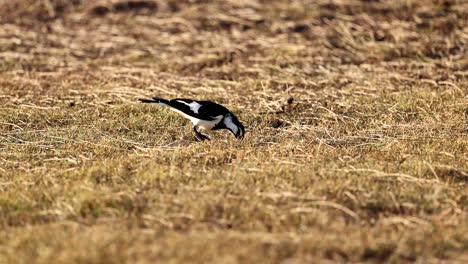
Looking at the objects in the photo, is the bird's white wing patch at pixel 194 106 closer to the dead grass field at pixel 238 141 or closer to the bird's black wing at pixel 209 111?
the bird's black wing at pixel 209 111

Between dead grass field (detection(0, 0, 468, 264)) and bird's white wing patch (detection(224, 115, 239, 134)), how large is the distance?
0.14 meters

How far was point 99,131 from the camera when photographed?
9172mm

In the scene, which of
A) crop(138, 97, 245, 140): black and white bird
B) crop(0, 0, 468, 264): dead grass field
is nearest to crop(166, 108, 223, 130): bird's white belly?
crop(138, 97, 245, 140): black and white bird

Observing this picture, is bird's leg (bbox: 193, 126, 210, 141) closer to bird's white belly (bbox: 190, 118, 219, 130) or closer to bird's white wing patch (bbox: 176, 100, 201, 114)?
bird's white belly (bbox: 190, 118, 219, 130)

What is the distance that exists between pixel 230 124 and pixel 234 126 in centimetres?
5

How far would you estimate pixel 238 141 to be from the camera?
28.2 ft

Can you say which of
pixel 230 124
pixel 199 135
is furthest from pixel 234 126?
pixel 199 135

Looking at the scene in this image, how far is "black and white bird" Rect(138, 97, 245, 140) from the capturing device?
8711 millimetres

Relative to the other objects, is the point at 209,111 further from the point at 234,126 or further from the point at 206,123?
the point at 234,126

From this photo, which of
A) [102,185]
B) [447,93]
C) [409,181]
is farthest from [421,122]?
[102,185]

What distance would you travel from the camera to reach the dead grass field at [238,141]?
217 inches

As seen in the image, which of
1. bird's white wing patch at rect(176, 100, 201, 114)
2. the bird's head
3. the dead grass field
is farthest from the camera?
bird's white wing patch at rect(176, 100, 201, 114)

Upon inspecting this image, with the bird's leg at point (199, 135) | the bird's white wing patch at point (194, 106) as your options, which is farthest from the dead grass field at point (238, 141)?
the bird's white wing patch at point (194, 106)

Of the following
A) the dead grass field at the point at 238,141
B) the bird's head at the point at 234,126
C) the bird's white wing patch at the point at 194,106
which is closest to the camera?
the dead grass field at the point at 238,141
